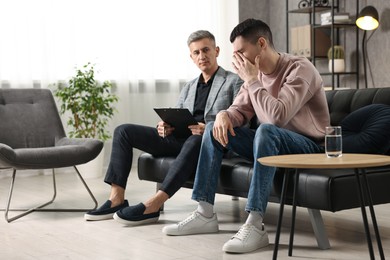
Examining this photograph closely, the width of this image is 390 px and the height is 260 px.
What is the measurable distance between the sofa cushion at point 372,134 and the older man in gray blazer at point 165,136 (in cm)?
75

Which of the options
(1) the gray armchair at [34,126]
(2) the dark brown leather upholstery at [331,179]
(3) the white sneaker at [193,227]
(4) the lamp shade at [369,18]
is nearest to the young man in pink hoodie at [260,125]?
(3) the white sneaker at [193,227]

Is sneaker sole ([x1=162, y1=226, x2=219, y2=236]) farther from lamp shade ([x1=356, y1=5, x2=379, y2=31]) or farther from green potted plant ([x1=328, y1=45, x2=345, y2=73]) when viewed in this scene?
green potted plant ([x1=328, y1=45, x2=345, y2=73])

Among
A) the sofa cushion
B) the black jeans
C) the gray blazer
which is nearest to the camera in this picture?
the sofa cushion

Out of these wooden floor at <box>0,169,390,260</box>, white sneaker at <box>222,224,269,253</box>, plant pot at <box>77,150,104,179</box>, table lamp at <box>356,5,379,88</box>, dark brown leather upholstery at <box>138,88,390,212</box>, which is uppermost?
table lamp at <box>356,5,379,88</box>

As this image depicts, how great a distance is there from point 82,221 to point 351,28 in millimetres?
3543

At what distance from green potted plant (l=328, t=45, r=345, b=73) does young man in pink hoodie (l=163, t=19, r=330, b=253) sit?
2.96 m

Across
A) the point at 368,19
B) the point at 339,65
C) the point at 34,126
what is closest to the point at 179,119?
the point at 34,126

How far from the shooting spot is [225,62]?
6781 mm

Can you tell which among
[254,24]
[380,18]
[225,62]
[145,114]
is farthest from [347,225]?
[225,62]

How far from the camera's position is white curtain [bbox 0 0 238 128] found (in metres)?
5.55

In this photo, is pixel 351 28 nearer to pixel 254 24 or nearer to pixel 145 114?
pixel 145 114

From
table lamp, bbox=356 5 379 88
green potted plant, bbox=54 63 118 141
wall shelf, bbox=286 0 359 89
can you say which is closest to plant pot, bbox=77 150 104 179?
green potted plant, bbox=54 63 118 141

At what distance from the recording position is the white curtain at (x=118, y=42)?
A: 5555 millimetres

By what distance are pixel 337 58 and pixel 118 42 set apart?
203 cm
